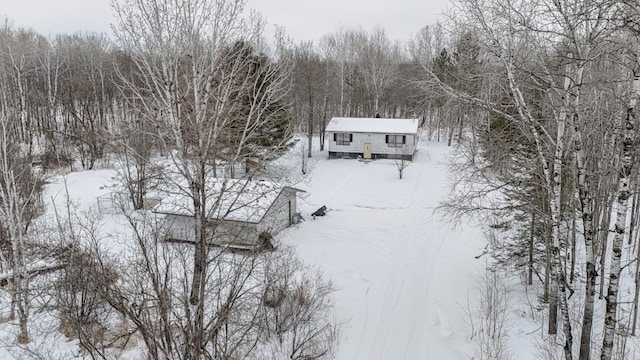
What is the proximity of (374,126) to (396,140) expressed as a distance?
209 centimetres

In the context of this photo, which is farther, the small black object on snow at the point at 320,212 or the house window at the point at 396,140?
the house window at the point at 396,140

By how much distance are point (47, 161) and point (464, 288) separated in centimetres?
2872

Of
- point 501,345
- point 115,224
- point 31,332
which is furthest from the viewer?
point 115,224

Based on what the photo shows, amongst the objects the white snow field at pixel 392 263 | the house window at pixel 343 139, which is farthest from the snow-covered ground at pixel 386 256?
the house window at pixel 343 139

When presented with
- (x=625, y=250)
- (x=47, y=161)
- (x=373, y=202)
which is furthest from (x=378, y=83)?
(x=625, y=250)

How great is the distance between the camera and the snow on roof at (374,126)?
35.8m

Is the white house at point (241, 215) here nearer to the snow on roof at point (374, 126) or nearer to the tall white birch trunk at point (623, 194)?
the tall white birch trunk at point (623, 194)

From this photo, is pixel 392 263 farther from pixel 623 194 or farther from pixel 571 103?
pixel 623 194

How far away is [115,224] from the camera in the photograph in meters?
20.5

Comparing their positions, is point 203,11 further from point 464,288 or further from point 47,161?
point 47,161

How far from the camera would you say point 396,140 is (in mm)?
35969

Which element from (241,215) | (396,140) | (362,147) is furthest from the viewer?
(362,147)

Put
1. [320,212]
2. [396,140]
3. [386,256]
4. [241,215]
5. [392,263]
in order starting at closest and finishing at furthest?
[392,263], [386,256], [241,215], [320,212], [396,140]

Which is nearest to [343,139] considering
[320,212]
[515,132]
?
[320,212]
